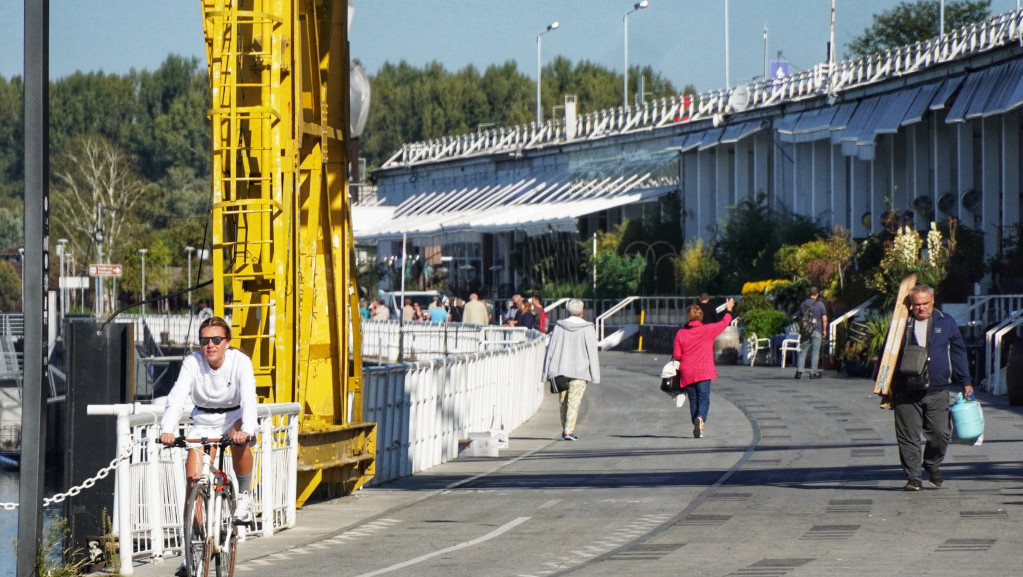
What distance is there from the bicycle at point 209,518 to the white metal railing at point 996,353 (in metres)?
18.8

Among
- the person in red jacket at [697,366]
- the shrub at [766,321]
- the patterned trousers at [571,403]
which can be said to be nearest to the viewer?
the person in red jacket at [697,366]

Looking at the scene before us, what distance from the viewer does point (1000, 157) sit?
120ft

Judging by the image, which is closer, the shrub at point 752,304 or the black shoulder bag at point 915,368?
the black shoulder bag at point 915,368

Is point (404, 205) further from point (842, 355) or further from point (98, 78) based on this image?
point (98, 78)

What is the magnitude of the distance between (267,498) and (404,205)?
6800cm

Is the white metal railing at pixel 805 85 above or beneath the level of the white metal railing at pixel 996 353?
above

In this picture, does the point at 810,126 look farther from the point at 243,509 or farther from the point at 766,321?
the point at 243,509

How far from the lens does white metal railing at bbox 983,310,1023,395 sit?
2623cm

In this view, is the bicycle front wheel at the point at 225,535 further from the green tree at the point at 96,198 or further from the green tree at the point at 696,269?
the green tree at the point at 96,198

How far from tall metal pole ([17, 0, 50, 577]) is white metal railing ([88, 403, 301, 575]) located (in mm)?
1196

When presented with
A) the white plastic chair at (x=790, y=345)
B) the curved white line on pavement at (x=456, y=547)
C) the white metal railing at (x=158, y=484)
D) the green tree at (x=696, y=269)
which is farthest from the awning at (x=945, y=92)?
the white metal railing at (x=158, y=484)

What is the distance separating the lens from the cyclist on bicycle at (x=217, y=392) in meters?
9.63

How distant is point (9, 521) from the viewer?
72.5 feet

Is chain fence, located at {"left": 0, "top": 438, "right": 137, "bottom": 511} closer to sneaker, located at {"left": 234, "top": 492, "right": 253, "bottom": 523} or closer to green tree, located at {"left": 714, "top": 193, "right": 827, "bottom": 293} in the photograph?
sneaker, located at {"left": 234, "top": 492, "right": 253, "bottom": 523}
